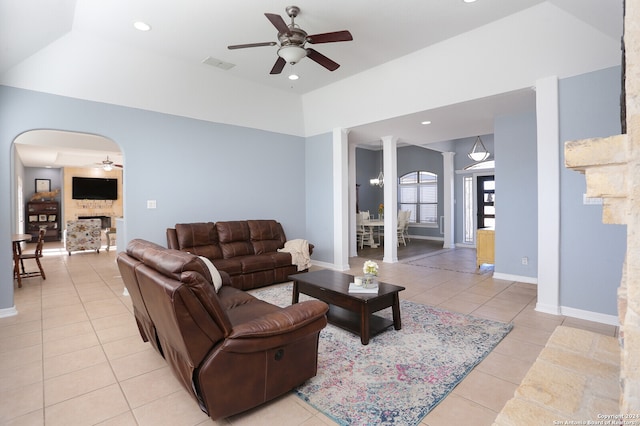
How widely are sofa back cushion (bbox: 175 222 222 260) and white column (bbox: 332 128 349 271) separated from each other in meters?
2.27

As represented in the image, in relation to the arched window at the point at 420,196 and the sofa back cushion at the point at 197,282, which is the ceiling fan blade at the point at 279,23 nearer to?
the sofa back cushion at the point at 197,282

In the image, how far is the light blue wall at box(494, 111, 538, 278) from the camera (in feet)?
16.4

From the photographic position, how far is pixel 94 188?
38.7ft

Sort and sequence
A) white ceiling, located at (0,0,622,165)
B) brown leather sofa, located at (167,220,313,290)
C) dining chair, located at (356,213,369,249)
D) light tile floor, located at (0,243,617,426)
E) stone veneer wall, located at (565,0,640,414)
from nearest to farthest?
stone veneer wall, located at (565,0,640,414), light tile floor, located at (0,243,617,426), white ceiling, located at (0,0,622,165), brown leather sofa, located at (167,220,313,290), dining chair, located at (356,213,369,249)

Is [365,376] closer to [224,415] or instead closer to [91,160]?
[224,415]

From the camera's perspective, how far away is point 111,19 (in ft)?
11.7

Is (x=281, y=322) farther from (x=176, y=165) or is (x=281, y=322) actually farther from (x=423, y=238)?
(x=423, y=238)

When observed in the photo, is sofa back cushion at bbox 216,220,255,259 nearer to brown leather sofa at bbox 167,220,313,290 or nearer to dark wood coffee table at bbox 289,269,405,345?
brown leather sofa at bbox 167,220,313,290

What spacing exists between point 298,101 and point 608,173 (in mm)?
6041

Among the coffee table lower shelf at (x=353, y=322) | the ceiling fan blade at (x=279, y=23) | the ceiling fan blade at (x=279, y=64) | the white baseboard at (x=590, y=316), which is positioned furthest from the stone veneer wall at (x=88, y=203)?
the white baseboard at (x=590, y=316)

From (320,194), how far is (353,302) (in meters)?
3.83

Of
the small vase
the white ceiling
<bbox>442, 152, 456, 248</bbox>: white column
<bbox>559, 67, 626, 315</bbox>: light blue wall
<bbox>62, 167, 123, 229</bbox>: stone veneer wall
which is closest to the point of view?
the white ceiling

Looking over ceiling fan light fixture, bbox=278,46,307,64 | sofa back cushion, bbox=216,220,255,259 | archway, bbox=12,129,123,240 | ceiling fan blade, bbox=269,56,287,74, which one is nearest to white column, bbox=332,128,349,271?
sofa back cushion, bbox=216,220,255,259

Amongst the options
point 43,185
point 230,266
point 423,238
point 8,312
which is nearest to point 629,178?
point 230,266
